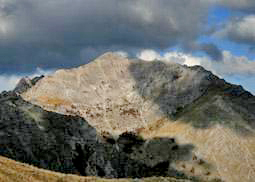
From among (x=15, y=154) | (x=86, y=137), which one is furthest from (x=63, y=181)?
(x=86, y=137)

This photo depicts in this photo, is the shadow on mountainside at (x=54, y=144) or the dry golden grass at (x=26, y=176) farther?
the shadow on mountainside at (x=54, y=144)

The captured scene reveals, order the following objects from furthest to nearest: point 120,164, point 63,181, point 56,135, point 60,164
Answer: point 120,164, point 56,135, point 60,164, point 63,181

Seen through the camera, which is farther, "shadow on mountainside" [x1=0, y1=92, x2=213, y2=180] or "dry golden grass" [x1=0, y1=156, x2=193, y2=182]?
"shadow on mountainside" [x1=0, y1=92, x2=213, y2=180]

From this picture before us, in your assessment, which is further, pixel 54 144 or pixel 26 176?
pixel 54 144

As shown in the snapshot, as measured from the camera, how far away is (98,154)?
134 meters

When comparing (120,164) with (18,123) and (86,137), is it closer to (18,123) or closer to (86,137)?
(86,137)

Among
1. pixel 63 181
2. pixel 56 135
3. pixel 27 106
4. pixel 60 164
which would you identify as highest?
pixel 27 106

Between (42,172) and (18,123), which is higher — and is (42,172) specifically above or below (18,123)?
below

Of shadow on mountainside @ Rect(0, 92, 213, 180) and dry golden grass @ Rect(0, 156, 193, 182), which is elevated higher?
shadow on mountainside @ Rect(0, 92, 213, 180)

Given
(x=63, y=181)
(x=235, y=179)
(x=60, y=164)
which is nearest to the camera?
(x=63, y=181)

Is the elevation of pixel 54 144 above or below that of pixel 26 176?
above

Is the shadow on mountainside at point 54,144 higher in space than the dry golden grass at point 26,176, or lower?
higher

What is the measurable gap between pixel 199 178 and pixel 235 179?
45.4ft

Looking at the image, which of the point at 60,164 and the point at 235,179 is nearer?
the point at 60,164
